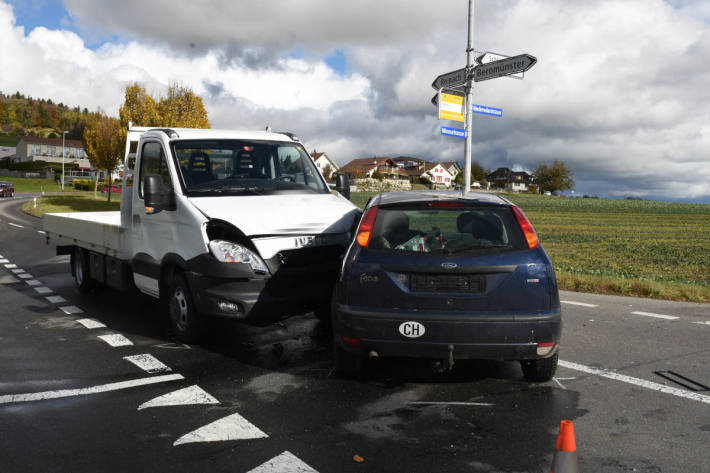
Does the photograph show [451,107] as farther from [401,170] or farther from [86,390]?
[401,170]

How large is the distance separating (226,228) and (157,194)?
3.01ft

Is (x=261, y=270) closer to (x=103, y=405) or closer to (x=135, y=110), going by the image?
(x=103, y=405)

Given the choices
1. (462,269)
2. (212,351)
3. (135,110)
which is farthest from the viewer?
(135,110)

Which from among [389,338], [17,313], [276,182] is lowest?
[17,313]

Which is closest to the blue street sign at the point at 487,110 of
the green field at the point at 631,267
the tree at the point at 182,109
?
the green field at the point at 631,267

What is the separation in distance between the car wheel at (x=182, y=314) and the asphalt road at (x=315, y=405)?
0.14m

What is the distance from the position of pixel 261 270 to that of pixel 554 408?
283 centimetres

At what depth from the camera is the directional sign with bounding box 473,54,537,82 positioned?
10848mm

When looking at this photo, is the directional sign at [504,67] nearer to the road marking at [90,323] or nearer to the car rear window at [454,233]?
the car rear window at [454,233]

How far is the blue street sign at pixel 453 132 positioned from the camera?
12289mm

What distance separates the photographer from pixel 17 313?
8.27 meters

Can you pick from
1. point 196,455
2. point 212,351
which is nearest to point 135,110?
point 212,351

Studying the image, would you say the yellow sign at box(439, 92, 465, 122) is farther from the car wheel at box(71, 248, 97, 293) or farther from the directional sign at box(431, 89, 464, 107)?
the car wheel at box(71, 248, 97, 293)

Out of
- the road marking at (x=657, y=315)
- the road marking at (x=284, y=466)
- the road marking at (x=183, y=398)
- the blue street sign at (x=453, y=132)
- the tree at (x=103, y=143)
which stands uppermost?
the tree at (x=103, y=143)
